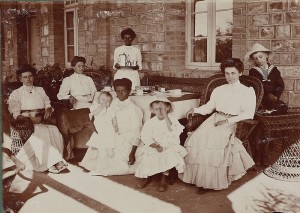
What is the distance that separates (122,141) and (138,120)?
0.22 meters

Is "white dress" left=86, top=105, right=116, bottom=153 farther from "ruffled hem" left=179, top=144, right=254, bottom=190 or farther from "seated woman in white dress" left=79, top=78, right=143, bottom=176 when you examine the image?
"ruffled hem" left=179, top=144, right=254, bottom=190

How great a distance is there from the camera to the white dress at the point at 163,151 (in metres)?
3.00

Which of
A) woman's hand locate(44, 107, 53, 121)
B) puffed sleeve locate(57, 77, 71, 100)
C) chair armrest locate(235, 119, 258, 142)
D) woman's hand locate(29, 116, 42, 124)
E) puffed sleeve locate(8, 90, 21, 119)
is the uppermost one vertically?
puffed sleeve locate(57, 77, 71, 100)

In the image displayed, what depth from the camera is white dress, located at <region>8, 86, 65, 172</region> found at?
10.1ft

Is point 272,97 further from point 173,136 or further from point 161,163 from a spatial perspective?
point 161,163

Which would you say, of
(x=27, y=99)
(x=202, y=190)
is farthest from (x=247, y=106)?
(x=27, y=99)

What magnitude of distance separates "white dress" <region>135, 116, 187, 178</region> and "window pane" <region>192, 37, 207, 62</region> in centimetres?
118

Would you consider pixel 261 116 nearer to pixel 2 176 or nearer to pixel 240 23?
pixel 240 23

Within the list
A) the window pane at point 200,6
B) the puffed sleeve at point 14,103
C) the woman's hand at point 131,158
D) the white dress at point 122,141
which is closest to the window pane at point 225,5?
the window pane at point 200,6

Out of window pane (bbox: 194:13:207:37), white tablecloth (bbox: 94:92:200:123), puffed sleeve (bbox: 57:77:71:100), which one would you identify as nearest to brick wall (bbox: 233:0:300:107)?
window pane (bbox: 194:13:207:37)

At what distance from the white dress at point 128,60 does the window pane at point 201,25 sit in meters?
0.65

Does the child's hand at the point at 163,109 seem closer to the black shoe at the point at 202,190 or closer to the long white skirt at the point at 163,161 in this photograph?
the long white skirt at the point at 163,161

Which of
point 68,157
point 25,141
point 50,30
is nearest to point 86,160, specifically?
point 68,157

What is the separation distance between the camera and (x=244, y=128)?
3082mm
